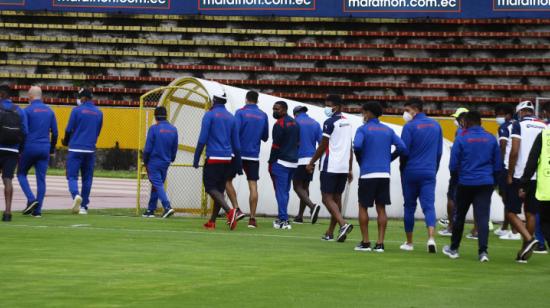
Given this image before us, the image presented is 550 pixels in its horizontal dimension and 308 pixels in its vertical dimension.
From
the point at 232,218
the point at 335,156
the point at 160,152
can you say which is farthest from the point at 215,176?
the point at 160,152

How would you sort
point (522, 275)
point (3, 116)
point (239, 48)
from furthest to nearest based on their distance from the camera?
point (239, 48), point (3, 116), point (522, 275)

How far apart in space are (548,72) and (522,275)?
890 inches

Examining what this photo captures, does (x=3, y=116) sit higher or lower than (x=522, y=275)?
higher

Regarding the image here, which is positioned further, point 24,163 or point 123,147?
point 123,147

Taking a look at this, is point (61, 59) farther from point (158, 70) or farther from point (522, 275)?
point (522, 275)

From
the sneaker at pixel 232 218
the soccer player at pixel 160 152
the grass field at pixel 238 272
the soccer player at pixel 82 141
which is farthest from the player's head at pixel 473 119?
the soccer player at pixel 82 141

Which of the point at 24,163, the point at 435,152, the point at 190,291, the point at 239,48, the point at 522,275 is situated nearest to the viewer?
the point at 190,291

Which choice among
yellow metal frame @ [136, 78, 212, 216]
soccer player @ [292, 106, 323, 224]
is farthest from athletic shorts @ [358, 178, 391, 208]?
yellow metal frame @ [136, 78, 212, 216]

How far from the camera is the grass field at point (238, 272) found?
33.6ft

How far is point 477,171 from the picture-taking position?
47.0ft

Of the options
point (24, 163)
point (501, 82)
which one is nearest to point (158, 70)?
point (501, 82)

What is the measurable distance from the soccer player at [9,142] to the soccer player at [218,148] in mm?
2794

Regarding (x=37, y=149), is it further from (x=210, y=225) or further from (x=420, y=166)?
(x=420, y=166)

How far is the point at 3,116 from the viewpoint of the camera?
1852 cm
